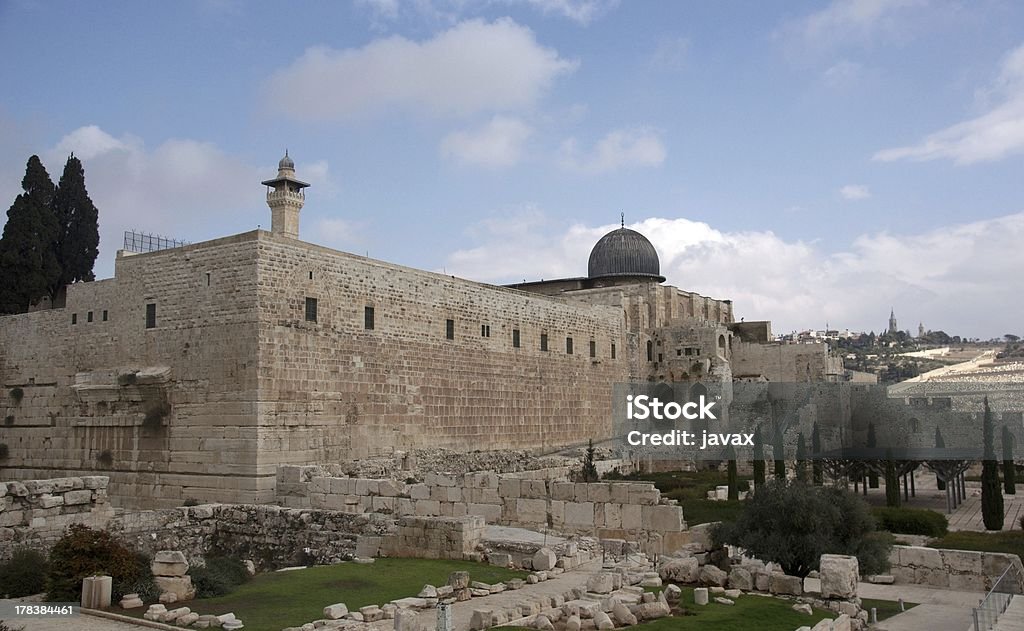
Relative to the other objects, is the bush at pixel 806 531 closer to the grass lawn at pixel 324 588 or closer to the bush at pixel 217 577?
the grass lawn at pixel 324 588

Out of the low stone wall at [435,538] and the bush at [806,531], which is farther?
the low stone wall at [435,538]

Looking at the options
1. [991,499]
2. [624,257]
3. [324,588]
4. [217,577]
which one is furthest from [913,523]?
[624,257]

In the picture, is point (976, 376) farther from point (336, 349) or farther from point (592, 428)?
point (336, 349)

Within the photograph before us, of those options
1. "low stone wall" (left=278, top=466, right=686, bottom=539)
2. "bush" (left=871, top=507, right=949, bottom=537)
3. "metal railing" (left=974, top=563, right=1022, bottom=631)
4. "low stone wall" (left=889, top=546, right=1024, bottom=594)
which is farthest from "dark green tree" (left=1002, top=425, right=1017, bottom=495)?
"low stone wall" (left=278, top=466, right=686, bottom=539)

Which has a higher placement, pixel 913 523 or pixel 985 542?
pixel 913 523

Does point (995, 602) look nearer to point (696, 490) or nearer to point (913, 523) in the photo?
point (913, 523)

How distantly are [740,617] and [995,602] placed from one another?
267 cm

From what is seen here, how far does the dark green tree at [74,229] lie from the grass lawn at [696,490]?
691 inches

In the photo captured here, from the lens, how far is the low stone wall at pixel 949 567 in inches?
448

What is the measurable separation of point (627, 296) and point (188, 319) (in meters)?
18.2

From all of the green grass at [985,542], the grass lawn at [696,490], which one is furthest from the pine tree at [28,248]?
the green grass at [985,542]

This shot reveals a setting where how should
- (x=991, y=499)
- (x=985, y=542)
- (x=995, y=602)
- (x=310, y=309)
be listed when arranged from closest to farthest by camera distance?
(x=995, y=602) → (x=985, y=542) → (x=310, y=309) → (x=991, y=499)

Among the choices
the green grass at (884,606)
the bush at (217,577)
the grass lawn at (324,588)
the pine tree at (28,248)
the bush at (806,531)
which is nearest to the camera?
the grass lawn at (324,588)

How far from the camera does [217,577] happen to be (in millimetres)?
9438
